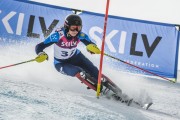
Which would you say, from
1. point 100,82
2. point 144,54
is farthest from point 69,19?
point 144,54

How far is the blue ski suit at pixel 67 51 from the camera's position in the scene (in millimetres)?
7410

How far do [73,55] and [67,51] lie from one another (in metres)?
0.22

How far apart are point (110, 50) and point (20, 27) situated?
3303 millimetres

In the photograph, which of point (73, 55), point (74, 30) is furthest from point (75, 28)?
point (73, 55)

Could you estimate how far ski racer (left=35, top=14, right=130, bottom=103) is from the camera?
6.89 meters

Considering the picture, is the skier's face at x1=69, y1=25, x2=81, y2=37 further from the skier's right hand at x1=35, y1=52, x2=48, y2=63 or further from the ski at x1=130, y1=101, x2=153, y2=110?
the ski at x1=130, y1=101, x2=153, y2=110

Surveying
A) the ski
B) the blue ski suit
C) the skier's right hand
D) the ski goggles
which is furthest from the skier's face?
the ski

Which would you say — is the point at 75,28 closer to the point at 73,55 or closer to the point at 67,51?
the point at 67,51

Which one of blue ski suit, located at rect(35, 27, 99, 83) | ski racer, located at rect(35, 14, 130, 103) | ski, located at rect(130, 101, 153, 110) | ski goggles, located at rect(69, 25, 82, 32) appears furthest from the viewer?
blue ski suit, located at rect(35, 27, 99, 83)

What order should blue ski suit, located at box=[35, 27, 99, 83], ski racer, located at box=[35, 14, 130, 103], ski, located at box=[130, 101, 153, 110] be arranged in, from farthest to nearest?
1. blue ski suit, located at box=[35, 27, 99, 83]
2. ski racer, located at box=[35, 14, 130, 103]
3. ski, located at box=[130, 101, 153, 110]

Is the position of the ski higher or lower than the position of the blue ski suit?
lower

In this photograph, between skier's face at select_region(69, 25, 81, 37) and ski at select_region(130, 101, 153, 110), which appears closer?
ski at select_region(130, 101, 153, 110)

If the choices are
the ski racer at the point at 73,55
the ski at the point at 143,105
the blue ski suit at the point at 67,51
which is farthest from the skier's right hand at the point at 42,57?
the ski at the point at 143,105

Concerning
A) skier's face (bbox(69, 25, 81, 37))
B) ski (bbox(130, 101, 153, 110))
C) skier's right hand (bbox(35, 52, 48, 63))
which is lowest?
ski (bbox(130, 101, 153, 110))
